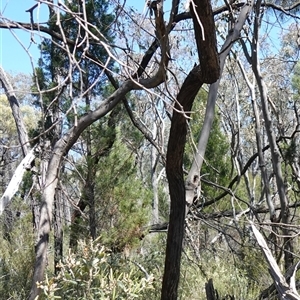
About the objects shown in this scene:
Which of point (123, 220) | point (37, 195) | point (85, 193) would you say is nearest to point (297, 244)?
point (123, 220)

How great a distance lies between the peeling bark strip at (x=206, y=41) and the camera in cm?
238

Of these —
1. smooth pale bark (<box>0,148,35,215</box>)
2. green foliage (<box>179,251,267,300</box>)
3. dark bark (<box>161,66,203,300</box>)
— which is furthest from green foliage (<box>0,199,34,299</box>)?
dark bark (<box>161,66,203,300</box>)

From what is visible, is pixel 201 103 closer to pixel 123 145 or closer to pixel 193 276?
pixel 123 145

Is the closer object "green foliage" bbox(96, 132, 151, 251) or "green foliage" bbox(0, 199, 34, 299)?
"green foliage" bbox(0, 199, 34, 299)

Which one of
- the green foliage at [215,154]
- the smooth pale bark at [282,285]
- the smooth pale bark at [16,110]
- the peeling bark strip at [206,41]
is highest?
the green foliage at [215,154]

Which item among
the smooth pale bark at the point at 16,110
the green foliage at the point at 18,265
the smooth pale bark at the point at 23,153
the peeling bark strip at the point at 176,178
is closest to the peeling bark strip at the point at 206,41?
the peeling bark strip at the point at 176,178

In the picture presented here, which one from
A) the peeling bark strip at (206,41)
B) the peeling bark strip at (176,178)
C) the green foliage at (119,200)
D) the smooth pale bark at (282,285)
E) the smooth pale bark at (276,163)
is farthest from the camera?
the green foliage at (119,200)

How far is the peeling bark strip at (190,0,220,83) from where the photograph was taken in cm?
238

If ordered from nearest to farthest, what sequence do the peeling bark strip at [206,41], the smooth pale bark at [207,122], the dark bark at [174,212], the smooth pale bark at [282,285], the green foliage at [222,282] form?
the peeling bark strip at [206,41] < the smooth pale bark at [282,285] < the dark bark at [174,212] < the smooth pale bark at [207,122] < the green foliage at [222,282]

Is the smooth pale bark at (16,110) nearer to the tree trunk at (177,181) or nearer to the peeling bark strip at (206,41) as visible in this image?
the tree trunk at (177,181)

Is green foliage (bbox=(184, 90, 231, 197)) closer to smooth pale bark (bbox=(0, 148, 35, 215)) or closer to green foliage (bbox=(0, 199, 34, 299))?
green foliage (bbox=(0, 199, 34, 299))

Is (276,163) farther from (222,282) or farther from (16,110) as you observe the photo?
(16,110)

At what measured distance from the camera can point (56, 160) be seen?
3.75m

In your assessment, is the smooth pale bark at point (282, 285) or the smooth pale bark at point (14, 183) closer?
the smooth pale bark at point (282, 285)
